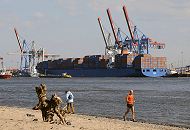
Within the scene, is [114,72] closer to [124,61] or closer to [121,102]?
[124,61]

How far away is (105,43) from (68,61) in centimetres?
1690

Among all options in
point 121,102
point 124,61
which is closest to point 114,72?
point 124,61

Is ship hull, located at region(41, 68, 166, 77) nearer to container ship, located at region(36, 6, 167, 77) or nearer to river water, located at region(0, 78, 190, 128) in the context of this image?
container ship, located at region(36, 6, 167, 77)

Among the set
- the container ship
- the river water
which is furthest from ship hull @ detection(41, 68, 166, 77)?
the river water

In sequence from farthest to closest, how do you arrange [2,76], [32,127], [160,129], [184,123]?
[2,76]
[184,123]
[160,129]
[32,127]

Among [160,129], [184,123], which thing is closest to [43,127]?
[160,129]

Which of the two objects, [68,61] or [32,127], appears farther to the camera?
[68,61]

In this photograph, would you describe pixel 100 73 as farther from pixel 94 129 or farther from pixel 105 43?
pixel 94 129

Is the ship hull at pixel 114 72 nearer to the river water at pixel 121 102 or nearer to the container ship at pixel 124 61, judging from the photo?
the container ship at pixel 124 61

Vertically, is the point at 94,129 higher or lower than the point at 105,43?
lower

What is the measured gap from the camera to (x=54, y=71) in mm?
198125

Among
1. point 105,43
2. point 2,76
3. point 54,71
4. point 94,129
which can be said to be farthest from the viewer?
point 54,71

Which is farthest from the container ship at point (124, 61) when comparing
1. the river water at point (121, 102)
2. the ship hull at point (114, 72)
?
the river water at point (121, 102)

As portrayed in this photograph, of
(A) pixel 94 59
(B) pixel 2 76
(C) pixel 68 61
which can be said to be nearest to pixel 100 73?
(A) pixel 94 59
